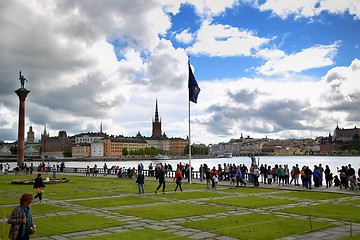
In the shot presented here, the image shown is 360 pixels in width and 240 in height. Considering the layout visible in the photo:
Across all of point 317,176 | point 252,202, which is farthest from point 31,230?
point 317,176

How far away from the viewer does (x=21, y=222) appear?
26.4 feet

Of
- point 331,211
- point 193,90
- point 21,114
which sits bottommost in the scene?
point 331,211

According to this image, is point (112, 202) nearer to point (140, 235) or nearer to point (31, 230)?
point (140, 235)

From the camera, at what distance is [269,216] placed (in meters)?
15.5

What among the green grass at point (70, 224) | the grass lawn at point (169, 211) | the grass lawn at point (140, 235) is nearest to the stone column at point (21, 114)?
the grass lawn at point (169, 211)

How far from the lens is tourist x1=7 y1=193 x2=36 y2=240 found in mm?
8016

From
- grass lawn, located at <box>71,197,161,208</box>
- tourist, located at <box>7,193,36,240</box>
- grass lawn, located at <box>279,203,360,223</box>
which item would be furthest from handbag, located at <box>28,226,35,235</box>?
grass lawn, located at <box>279,203,360,223</box>

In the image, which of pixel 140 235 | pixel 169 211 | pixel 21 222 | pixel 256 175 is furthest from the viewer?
pixel 256 175

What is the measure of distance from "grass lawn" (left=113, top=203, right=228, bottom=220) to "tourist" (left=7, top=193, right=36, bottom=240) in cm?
758

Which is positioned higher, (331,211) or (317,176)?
(317,176)

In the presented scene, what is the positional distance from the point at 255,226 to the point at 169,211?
5109 mm

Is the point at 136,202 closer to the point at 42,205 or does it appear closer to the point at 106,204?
the point at 106,204

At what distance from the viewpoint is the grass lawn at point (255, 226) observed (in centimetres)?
1200

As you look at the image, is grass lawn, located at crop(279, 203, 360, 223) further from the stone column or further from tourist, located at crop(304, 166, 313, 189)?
the stone column
